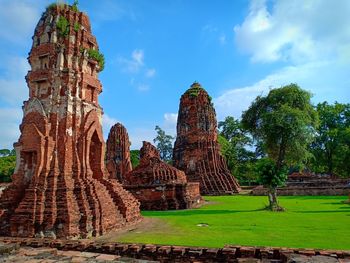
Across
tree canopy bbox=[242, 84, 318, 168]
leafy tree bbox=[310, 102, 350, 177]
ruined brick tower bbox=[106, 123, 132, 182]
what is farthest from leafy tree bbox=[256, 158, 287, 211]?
leafy tree bbox=[310, 102, 350, 177]

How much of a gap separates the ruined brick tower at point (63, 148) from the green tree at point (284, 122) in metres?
9.98

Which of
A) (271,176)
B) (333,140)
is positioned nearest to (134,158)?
(333,140)

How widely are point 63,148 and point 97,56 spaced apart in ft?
15.9

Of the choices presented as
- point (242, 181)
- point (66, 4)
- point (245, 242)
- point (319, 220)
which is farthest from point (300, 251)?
point (242, 181)

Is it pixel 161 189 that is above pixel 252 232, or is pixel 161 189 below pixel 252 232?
above

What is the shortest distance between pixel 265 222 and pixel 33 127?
10.3 m

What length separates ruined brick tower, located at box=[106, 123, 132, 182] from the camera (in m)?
37.7

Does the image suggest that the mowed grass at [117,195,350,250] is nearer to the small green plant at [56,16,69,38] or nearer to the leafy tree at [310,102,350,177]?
the small green plant at [56,16,69,38]

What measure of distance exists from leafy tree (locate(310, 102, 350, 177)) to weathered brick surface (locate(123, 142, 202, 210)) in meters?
25.0

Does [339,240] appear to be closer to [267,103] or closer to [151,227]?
[151,227]

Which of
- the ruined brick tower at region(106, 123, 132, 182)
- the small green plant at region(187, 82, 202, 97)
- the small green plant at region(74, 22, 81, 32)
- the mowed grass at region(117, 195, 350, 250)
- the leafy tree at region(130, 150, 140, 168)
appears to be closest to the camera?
the mowed grass at region(117, 195, 350, 250)

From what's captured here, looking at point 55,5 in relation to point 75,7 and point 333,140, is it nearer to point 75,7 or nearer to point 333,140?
A: point 75,7

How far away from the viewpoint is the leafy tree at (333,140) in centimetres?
4016

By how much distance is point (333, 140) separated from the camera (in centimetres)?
4138
